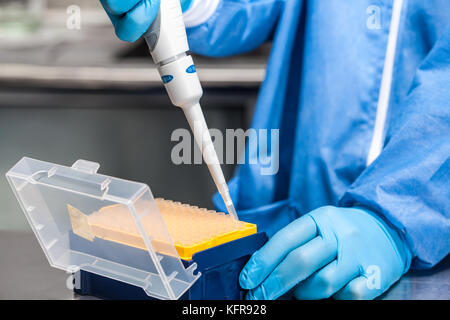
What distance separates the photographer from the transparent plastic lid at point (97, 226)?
52 cm

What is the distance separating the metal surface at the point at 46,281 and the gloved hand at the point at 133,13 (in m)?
0.33

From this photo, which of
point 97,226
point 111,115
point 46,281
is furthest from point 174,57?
point 111,115

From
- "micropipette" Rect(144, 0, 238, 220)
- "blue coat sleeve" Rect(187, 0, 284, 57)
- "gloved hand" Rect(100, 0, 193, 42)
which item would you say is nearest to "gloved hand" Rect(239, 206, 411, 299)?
"micropipette" Rect(144, 0, 238, 220)

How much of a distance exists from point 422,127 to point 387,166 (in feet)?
0.23

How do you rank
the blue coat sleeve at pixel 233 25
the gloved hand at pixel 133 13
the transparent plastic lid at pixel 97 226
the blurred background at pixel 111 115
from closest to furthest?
1. the transparent plastic lid at pixel 97 226
2. the gloved hand at pixel 133 13
3. the blue coat sleeve at pixel 233 25
4. the blurred background at pixel 111 115

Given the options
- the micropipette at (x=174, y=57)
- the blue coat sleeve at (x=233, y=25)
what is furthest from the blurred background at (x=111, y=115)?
the micropipette at (x=174, y=57)

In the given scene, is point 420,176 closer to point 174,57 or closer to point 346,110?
point 346,110

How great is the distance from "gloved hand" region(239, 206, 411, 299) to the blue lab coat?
5 centimetres

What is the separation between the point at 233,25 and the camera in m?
0.99

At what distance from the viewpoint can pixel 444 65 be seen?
74cm

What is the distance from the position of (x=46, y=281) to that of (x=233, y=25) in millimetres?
569

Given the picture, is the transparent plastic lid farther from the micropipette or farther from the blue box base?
the micropipette

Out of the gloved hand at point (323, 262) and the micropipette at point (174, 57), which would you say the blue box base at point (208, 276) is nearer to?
the gloved hand at point (323, 262)

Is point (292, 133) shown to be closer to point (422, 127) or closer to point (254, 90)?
point (422, 127)
